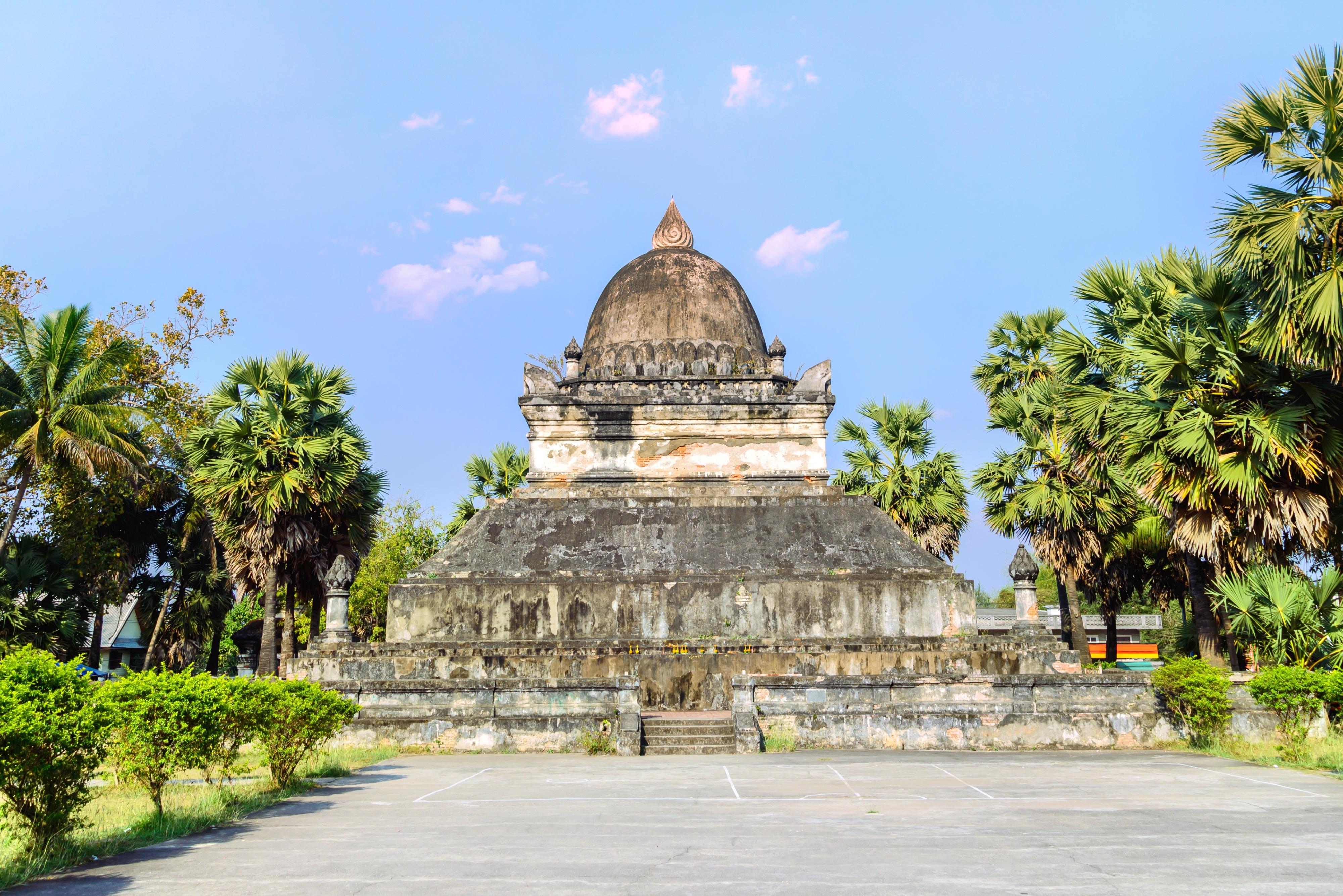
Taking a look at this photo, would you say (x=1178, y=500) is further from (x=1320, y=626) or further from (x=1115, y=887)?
(x=1115, y=887)

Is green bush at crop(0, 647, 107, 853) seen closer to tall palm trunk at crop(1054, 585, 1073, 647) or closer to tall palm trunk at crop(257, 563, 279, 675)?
Result: tall palm trunk at crop(257, 563, 279, 675)

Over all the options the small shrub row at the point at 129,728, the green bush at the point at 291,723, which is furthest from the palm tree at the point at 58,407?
the green bush at the point at 291,723

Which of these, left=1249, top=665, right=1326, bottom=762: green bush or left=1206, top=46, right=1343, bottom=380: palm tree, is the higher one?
left=1206, top=46, right=1343, bottom=380: palm tree

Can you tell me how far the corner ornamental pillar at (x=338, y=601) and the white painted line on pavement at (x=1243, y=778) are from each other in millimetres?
14361

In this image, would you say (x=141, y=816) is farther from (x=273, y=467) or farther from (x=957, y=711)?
(x=273, y=467)

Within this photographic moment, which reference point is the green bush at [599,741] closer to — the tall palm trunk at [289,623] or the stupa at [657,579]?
the stupa at [657,579]

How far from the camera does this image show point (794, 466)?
2436 cm

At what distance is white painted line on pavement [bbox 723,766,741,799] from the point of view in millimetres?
9859

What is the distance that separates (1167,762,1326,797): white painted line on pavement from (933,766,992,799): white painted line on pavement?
3141mm

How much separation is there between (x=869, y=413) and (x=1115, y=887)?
962 inches

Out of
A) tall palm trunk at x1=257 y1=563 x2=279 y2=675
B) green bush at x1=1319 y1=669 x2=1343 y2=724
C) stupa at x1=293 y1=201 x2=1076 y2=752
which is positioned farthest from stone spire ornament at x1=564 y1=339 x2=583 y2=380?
green bush at x1=1319 y1=669 x2=1343 y2=724

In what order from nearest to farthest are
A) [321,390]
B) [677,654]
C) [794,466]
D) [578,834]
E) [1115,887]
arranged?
[1115,887]
[578,834]
[677,654]
[321,390]
[794,466]

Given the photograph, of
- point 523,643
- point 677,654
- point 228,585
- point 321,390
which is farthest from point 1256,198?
point 228,585

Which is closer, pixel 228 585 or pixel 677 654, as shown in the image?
pixel 677 654
